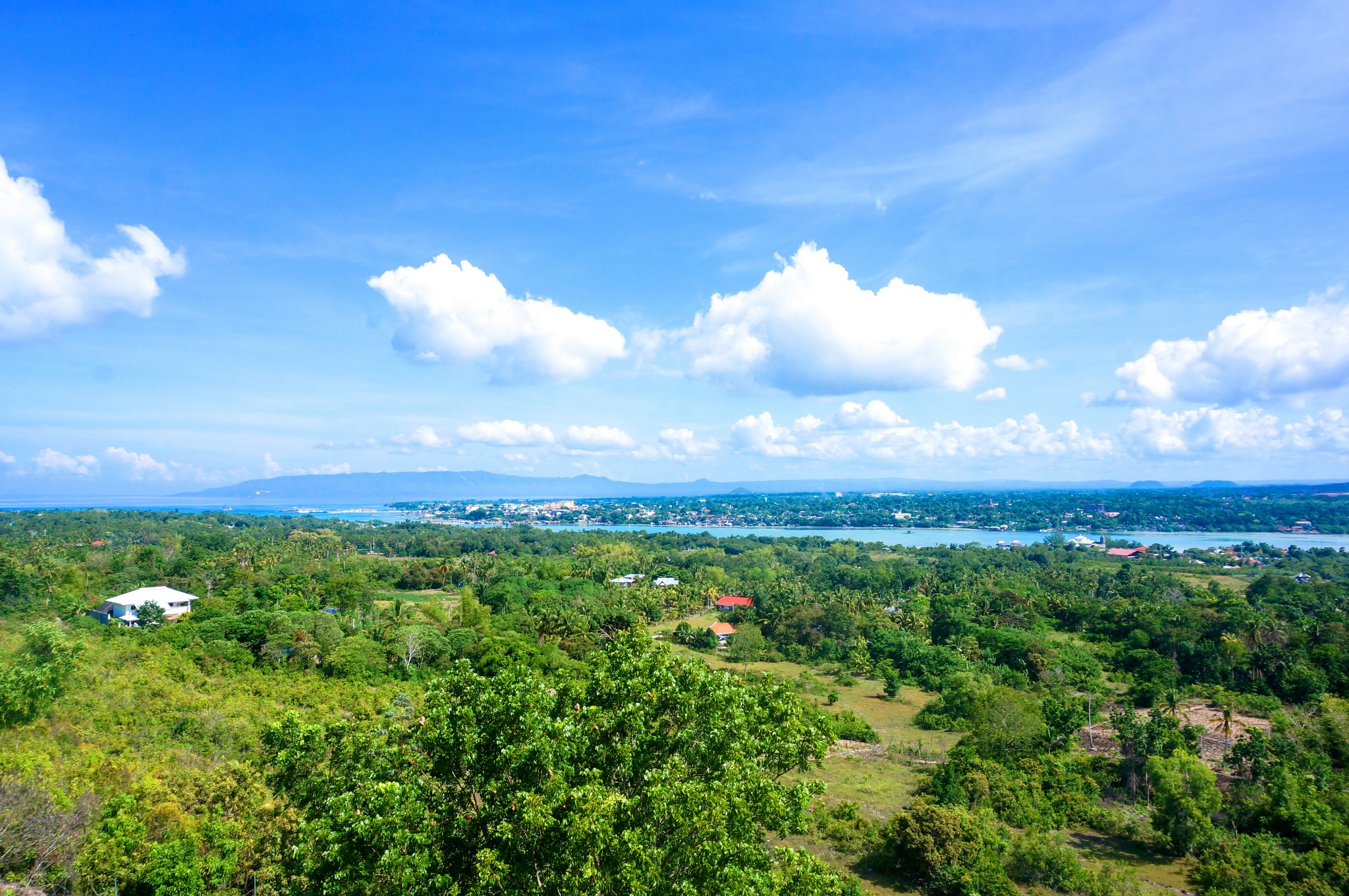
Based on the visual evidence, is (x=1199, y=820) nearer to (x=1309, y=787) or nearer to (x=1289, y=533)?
(x=1309, y=787)

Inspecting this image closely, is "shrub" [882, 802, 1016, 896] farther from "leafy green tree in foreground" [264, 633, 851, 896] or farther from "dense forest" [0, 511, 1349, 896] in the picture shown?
"leafy green tree in foreground" [264, 633, 851, 896]

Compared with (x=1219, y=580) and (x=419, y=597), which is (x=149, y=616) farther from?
(x=1219, y=580)

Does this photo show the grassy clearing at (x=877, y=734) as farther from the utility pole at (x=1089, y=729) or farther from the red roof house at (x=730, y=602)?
the red roof house at (x=730, y=602)

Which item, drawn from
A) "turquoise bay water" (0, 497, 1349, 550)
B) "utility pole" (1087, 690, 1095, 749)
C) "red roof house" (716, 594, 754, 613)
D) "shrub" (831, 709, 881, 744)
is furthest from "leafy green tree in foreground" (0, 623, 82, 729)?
"turquoise bay water" (0, 497, 1349, 550)

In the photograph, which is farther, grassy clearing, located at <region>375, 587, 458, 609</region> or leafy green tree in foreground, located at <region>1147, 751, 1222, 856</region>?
grassy clearing, located at <region>375, 587, 458, 609</region>

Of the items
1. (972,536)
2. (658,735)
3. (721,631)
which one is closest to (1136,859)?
(658,735)

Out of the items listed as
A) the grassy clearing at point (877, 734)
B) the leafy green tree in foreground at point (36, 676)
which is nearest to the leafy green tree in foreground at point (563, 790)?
the grassy clearing at point (877, 734)
